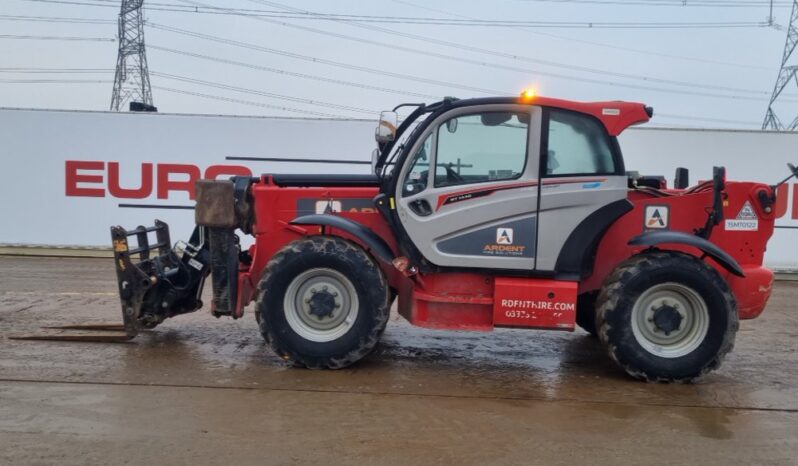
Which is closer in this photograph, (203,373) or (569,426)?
(569,426)

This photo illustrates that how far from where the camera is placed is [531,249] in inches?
224

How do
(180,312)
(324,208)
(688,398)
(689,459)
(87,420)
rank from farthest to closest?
1. (180,312)
2. (324,208)
3. (688,398)
4. (87,420)
5. (689,459)

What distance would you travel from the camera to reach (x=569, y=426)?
458 cm

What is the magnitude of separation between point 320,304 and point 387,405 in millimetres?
1196

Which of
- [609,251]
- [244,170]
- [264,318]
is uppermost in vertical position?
[244,170]

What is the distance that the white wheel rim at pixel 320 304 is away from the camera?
18.8 feet

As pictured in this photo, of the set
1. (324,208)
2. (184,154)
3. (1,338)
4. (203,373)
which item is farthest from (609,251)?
(184,154)

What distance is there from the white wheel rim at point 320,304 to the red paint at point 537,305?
1223 mm

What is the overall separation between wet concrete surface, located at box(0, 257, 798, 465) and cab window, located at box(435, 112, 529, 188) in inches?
68.0

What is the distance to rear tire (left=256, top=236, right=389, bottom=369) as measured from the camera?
5.64 metres

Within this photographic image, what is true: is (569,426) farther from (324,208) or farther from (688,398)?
(324,208)

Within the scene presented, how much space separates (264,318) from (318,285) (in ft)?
1.72

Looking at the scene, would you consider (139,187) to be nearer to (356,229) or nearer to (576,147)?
(356,229)

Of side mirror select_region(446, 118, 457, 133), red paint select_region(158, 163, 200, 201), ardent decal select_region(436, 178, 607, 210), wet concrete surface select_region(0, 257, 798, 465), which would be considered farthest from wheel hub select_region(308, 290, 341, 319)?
red paint select_region(158, 163, 200, 201)
